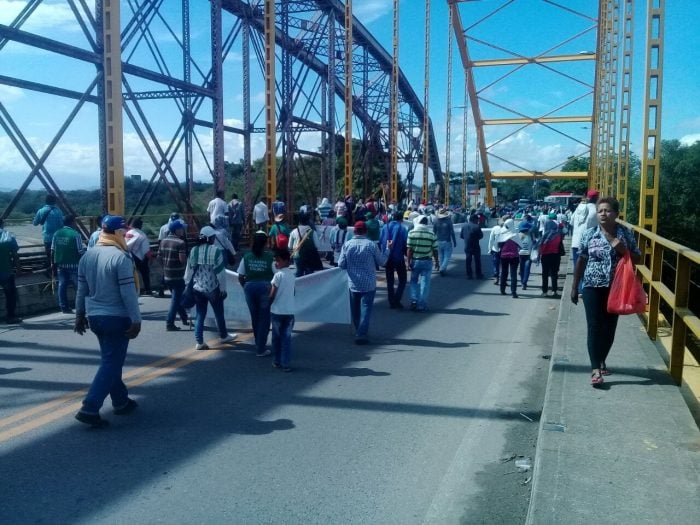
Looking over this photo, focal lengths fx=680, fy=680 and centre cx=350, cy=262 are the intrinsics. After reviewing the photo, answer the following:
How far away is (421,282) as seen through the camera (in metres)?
11.9

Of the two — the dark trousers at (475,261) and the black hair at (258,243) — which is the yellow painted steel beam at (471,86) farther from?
the black hair at (258,243)

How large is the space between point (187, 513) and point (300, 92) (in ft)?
90.3

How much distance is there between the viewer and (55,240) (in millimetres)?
11594

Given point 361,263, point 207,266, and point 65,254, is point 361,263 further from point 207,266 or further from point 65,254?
point 65,254

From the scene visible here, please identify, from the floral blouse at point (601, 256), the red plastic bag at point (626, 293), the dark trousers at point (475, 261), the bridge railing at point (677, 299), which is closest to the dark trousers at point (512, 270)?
the dark trousers at point (475, 261)

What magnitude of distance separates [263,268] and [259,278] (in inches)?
5.3

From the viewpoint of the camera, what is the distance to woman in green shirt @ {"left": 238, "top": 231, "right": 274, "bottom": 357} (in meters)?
8.29

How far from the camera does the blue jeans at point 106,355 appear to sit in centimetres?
564

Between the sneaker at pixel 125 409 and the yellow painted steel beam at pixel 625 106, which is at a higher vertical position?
the yellow painted steel beam at pixel 625 106

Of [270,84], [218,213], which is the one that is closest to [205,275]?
[218,213]

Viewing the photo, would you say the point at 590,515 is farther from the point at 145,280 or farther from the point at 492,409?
the point at 145,280

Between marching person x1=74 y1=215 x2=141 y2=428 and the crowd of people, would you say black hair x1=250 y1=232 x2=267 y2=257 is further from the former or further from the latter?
marching person x1=74 y1=215 x2=141 y2=428

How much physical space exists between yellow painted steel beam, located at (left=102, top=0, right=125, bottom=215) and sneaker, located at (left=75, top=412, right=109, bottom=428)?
9.22 m

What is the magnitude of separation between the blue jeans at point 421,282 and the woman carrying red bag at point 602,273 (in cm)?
571
